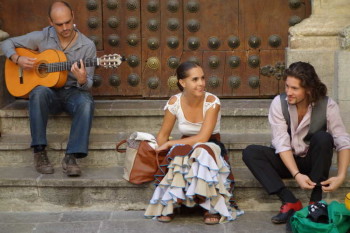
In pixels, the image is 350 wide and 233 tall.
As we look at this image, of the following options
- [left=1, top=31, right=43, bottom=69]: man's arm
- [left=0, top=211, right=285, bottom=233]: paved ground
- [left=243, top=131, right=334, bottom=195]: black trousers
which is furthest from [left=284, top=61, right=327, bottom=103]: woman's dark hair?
[left=1, top=31, right=43, bottom=69]: man's arm

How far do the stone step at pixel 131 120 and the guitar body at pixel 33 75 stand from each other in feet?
0.92

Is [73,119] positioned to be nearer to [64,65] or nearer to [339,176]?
[64,65]

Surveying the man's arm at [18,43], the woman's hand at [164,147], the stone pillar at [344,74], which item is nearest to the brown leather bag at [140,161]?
the woman's hand at [164,147]

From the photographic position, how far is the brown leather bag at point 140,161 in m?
5.69

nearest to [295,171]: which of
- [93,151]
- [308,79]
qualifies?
[308,79]

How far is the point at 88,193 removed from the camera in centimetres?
588

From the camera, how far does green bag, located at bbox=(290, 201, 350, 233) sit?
5.03 meters

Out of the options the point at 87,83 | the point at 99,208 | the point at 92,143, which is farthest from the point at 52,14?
the point at 99,208

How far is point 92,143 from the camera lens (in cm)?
621

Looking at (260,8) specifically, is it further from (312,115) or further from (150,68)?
(312,115)

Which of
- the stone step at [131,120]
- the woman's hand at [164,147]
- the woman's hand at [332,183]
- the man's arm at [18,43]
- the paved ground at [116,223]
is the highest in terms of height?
the man's arm at [18,43]

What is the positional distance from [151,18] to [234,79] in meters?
0.84

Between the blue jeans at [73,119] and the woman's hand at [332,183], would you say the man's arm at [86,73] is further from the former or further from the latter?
the woman's hand at [332,183]

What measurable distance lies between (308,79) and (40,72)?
6.67ft
